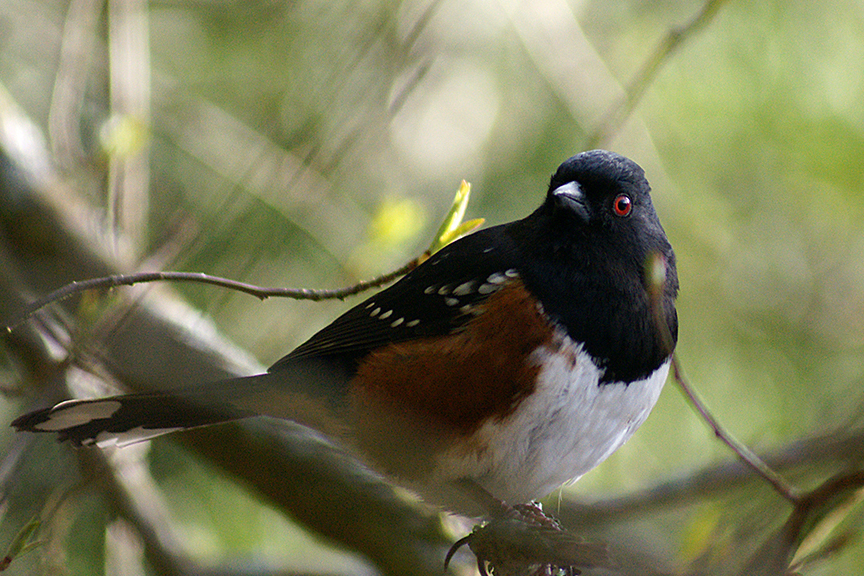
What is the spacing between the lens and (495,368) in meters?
1.78

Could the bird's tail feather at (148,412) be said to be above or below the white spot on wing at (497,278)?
below

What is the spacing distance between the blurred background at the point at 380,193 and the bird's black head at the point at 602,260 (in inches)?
11.8

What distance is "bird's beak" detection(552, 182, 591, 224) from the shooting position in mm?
1879

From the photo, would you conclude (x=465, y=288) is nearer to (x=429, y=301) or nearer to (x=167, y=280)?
(x=429, y=301)

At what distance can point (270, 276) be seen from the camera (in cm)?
306

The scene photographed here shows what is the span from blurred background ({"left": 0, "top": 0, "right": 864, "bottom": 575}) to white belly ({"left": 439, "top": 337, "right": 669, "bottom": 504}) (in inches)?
16.5

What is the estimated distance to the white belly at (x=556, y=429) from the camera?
1755mm

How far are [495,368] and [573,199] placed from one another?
44cm

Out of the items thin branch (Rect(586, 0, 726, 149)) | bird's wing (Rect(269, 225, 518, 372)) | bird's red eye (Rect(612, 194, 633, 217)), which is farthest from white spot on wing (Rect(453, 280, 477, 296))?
thin branch (Rect(586, 0, 726, 149))

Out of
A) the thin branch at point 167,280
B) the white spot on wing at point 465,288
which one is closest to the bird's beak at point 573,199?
the white spot on wing at point 465,288

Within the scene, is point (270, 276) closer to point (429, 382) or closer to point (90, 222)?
point (90, 222)

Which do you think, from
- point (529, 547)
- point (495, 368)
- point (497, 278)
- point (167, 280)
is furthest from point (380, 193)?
point (529, 547)

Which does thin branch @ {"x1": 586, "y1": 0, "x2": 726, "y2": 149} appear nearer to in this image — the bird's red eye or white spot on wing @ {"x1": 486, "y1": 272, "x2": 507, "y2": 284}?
the bird's red eye

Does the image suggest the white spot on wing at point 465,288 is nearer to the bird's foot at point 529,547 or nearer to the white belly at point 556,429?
the white belly at point 556,429
